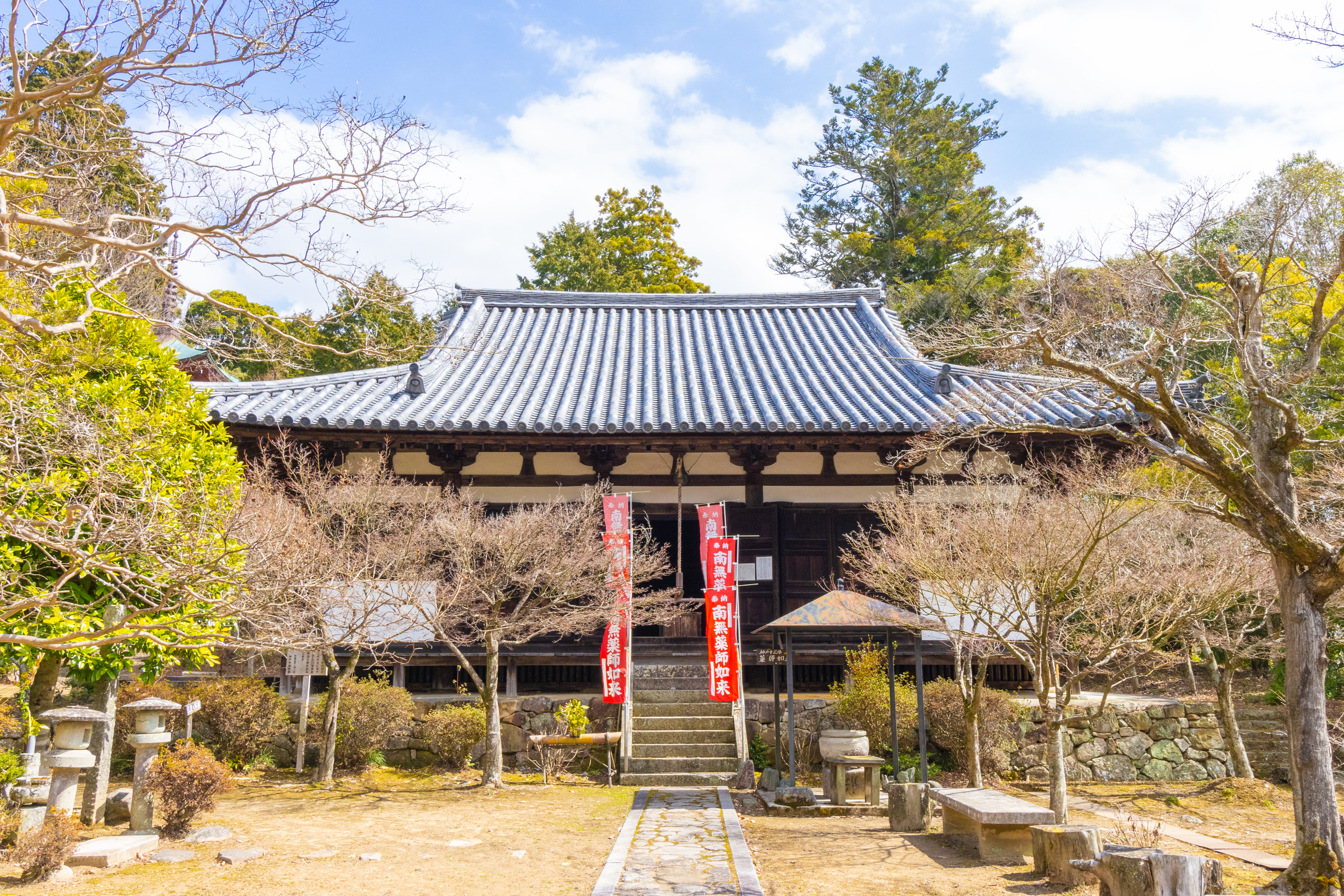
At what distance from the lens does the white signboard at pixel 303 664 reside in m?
11.3

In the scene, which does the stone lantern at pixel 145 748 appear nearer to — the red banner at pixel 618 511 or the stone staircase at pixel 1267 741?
the red banner at pixel 618 511

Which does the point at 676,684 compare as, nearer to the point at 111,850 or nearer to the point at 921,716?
the point at 921,716

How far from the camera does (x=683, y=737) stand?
11.4 meters

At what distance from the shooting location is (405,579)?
10.8 metres

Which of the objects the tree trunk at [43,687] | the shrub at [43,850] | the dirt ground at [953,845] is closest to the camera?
the shrub at [43,850]

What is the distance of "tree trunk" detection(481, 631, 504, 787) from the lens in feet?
34.3

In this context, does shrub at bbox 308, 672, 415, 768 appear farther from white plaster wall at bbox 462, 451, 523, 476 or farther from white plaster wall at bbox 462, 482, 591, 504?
white plaster wall at bbox 462, 451, 523, 476

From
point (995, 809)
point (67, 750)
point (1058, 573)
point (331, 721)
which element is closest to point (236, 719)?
point (331, 721)

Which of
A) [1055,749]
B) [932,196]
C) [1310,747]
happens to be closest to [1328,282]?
[1310,747]

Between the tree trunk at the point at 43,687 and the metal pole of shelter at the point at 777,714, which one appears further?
the metal pole of shelter at the point at 777,714

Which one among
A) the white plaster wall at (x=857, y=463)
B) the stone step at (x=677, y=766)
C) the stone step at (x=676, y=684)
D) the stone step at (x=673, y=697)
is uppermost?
the white plaster wall at (x=857, y=463)

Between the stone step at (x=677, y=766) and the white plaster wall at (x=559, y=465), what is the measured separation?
443 centimetres

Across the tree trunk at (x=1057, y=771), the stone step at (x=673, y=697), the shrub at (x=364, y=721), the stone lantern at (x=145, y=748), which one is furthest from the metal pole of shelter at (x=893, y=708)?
the stone lantern at (x=145, y=748)

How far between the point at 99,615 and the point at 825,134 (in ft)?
103
